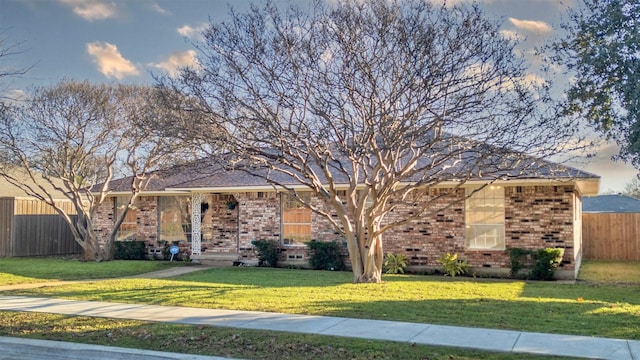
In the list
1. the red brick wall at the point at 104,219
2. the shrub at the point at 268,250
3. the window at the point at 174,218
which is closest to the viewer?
the shrub at the point at 268,250

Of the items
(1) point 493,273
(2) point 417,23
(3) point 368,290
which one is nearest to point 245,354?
(3) point 368,290

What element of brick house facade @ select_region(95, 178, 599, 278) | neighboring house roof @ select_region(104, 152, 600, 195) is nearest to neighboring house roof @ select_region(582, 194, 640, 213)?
neighboring house roof @ select_region(104, 152, 600, 195)

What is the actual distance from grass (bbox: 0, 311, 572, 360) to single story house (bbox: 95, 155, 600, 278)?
572cm

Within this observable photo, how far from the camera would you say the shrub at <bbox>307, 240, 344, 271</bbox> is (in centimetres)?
1808

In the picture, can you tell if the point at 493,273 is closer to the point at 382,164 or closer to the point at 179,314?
the point at 382,164

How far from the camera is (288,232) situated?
1947 centimetres

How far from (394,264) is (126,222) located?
37.5 ft

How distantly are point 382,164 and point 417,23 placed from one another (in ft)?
10.2

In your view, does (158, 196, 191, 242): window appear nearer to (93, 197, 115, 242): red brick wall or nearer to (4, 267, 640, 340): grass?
(93, 197, 115, 242): red brick wall

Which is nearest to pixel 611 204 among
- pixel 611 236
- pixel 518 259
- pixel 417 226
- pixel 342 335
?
pixel 611 236

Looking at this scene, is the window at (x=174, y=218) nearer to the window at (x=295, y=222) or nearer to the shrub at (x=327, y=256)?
the window at (x=295, y=222)

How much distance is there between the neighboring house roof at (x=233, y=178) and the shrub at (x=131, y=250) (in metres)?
2.01

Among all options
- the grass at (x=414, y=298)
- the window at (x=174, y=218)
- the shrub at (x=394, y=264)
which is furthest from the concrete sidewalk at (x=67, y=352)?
the window at (x=174, y=218)

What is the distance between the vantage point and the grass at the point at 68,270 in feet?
52.9
